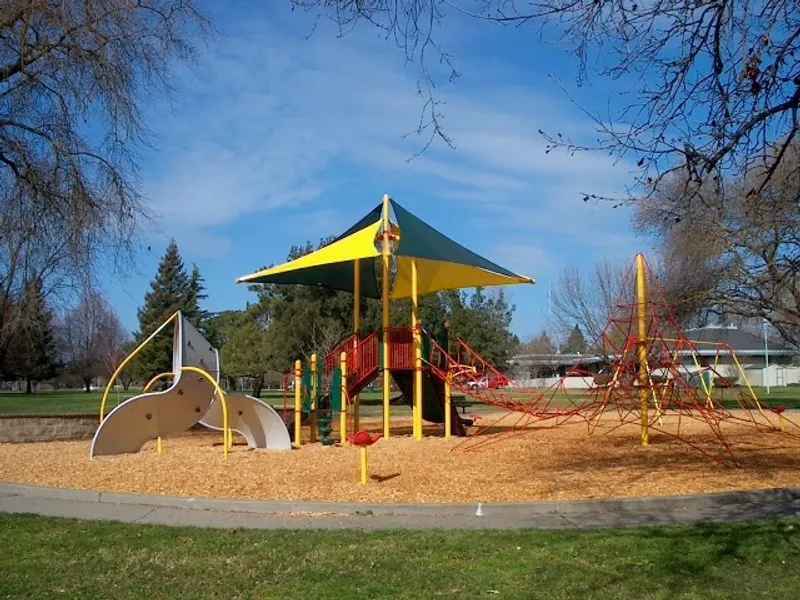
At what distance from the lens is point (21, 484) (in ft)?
35.5

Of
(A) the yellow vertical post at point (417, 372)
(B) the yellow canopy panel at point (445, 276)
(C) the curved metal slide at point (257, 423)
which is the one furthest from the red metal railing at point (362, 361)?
(C) the curved metal slide at point (257, 423)

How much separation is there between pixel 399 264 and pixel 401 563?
1459 centimetres

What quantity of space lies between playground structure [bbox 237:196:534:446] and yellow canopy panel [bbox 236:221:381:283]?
2 centimetres

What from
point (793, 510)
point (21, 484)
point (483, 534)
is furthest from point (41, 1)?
point (793, 510)

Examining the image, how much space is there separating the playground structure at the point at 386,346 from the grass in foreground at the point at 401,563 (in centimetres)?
891

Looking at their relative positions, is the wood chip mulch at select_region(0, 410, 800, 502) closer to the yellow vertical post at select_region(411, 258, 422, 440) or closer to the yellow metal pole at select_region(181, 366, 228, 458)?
the yellow metal pole at select_region(181, 366, 228, 458)

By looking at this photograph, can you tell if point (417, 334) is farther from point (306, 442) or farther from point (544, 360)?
point (544, 360)

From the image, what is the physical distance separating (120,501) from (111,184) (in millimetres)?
8085

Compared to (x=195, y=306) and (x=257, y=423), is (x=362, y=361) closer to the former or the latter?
(x=257, y=423)

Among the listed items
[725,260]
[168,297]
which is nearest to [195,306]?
[168,297]

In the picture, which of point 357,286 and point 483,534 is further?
point 357,286

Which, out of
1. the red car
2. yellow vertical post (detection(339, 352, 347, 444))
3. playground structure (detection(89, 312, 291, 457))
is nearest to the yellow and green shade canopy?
yellow vertical post (detection(339, 352, 347, 444))

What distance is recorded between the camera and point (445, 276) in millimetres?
20391

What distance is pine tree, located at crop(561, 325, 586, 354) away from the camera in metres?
49.0
